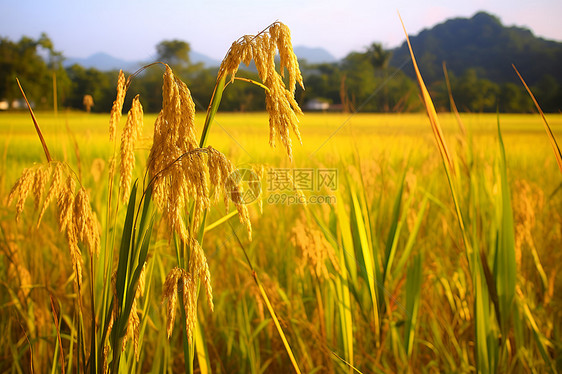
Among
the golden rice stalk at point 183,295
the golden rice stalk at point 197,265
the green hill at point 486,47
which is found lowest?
the golden rice stalk at point 183,295

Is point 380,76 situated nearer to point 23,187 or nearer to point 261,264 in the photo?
point 261,264

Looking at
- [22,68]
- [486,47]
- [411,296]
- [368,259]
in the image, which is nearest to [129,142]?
[368,259]

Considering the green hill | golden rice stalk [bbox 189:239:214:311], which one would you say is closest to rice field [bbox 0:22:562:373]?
golden rice stalk [bbox 189:239:214:311]

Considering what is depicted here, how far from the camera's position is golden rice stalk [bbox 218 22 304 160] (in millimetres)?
582

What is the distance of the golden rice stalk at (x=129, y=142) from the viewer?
654 millimetres

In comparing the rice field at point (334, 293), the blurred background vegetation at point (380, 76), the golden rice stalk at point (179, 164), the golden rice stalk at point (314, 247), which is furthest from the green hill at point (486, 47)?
the golden rice stalk at point (179, 164)

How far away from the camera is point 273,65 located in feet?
1.99

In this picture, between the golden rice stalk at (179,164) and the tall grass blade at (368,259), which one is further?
the tall grass blade at (368,259)

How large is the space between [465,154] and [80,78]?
404cm

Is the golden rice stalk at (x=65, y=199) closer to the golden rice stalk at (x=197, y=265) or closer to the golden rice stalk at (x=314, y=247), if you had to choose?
the golden rice stalk at (x=197, y=265)

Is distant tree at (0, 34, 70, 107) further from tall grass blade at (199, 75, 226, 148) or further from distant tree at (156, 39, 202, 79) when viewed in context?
tall grass blade at (199, 75, 226, 148)

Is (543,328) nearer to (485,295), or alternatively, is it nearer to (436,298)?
(436,298)

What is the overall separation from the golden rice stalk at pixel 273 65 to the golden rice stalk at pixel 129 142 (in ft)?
0.59

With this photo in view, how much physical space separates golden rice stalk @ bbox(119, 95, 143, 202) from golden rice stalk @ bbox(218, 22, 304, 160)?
18cm
